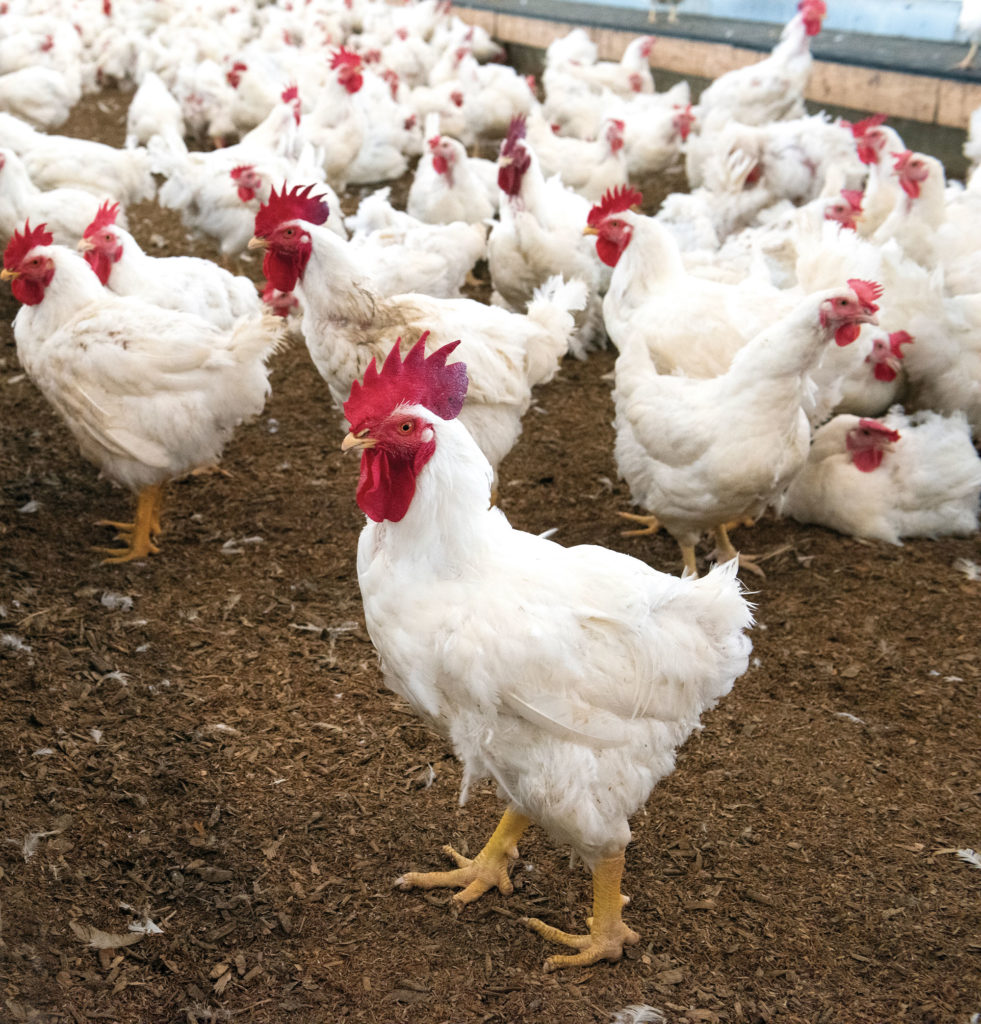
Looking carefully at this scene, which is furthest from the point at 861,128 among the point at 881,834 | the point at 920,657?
the point at 881,834

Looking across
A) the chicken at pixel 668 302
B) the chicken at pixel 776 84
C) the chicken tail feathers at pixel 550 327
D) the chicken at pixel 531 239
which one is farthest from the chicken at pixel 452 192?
the chicken tail feathers at pixel 550 327

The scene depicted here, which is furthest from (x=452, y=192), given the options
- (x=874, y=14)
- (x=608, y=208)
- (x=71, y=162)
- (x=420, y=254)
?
(x=874, y=14)

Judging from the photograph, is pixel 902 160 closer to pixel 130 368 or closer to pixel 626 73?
pixel 130 368

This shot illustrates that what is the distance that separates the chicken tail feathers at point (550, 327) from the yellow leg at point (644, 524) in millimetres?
875

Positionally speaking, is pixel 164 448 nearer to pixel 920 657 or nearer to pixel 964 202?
pixel 920 657

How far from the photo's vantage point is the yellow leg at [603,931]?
8.61 ft

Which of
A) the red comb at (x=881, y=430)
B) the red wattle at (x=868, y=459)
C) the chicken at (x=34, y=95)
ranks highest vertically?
the chicken at (x=34, y=95)

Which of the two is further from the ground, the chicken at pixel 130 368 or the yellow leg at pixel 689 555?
the chicken at pixel 130 368

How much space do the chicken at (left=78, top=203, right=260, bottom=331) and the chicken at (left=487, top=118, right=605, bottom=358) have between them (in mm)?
1870

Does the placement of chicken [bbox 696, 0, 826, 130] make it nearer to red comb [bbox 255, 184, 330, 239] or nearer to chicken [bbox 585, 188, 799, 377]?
chicken [bbox 585, 188, 799, 377]

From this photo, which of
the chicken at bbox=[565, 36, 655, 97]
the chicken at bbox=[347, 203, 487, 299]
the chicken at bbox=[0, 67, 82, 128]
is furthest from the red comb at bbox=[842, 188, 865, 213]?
the chicken at bbox=[0, 67, 82, 128]

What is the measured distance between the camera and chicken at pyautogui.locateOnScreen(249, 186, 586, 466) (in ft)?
13.6

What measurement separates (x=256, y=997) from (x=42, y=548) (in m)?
2.60

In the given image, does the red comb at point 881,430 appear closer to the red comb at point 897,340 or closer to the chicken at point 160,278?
the red comb at point 897,340
